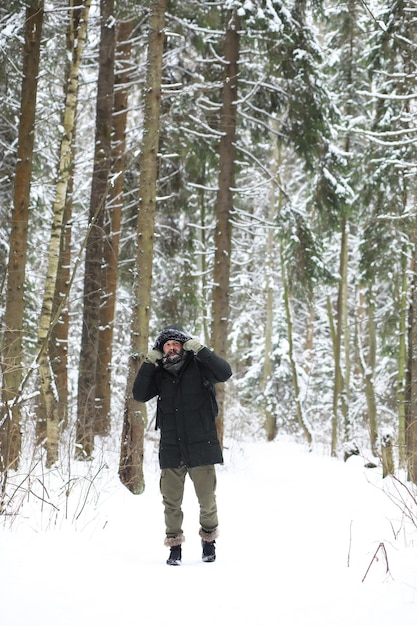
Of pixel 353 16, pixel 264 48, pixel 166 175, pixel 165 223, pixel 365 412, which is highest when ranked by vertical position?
pixel 353 16

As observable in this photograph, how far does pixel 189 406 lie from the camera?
4797mm

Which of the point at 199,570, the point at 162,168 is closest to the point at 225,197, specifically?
the point at 162,168

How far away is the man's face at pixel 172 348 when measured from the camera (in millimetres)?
4844

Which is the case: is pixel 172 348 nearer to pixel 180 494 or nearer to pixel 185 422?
pixel 185 422

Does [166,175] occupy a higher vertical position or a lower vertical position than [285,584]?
higher

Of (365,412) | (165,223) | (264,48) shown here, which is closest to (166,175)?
(165,223)

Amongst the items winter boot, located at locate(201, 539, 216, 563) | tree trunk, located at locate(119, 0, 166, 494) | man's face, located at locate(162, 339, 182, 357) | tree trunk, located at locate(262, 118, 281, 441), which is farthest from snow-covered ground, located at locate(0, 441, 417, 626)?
tree trunk, located at locate(262, 118, 281, 441)

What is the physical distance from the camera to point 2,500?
15.2 ft

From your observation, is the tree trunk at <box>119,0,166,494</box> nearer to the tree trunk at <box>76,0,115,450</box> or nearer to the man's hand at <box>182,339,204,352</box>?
the tree trunk at <box>76,0,115,450</box>

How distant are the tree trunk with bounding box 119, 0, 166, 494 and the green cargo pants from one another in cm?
278

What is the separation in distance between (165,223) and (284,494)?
6.95 meters

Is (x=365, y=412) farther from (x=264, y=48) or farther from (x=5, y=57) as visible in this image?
(x=5, y=57)

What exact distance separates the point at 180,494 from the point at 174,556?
1.53 ft

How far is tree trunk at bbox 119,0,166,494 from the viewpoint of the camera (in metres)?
7.64
